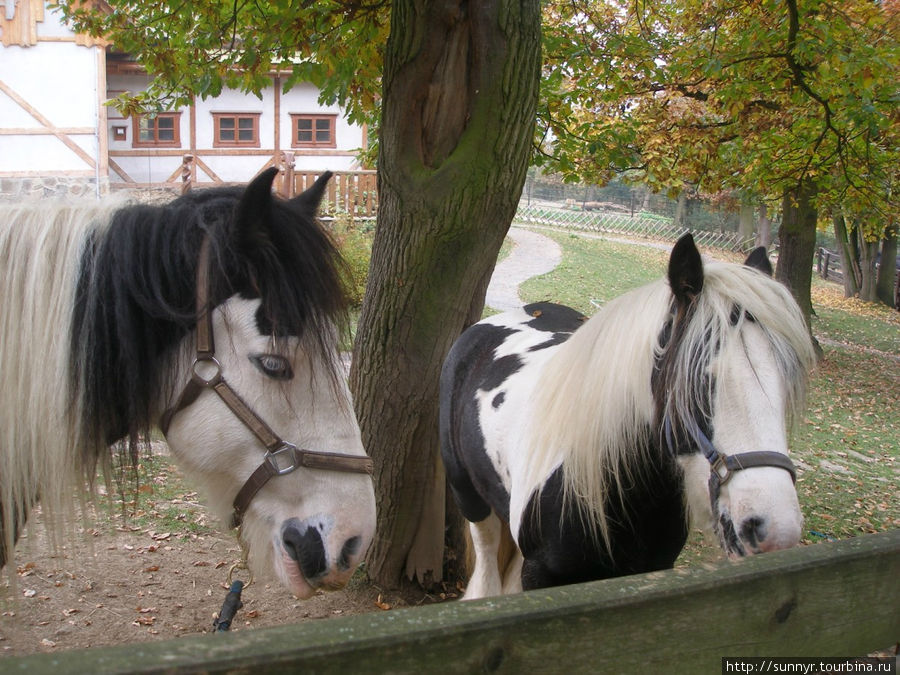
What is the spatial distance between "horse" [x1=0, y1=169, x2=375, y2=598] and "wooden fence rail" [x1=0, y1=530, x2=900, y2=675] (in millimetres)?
663

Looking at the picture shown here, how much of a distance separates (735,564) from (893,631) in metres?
0.60

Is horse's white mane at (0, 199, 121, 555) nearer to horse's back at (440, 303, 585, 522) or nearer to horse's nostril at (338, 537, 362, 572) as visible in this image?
horse's nostril at (338, 537, 362, 572)

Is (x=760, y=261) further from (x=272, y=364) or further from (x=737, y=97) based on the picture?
(x=737, y=97)

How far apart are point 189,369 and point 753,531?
5.24 feet

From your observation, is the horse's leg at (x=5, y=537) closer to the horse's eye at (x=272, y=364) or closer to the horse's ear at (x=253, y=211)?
the horse's eye at (x=272, y=364)

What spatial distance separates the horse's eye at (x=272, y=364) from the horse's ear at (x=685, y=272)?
1.26 metres


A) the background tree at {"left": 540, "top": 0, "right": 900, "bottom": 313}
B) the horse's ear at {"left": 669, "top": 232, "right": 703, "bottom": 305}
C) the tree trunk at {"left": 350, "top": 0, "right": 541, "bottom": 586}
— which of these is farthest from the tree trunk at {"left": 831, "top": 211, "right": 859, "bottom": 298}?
the horse's ear at {"left": 669, "top": 232, "right": 703, "bottom": 305}

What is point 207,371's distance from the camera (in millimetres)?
1684

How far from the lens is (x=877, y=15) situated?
7.19 m

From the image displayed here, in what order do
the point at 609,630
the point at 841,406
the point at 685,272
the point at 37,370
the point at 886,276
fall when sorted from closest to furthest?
the point at 609,630, the point at 37,370, the point at 685,272, the point at 841,406, the point at 886,276

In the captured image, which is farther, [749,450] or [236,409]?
[749,450]

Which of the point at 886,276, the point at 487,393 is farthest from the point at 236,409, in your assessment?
the point at 886,276

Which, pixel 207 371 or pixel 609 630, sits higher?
pixel 207 371

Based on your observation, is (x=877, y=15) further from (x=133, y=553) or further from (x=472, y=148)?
(x=133, y=553)
